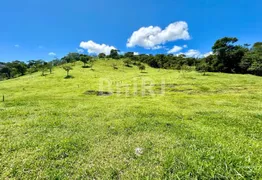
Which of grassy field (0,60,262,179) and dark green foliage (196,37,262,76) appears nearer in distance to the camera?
grassy field (0,60,262,179)

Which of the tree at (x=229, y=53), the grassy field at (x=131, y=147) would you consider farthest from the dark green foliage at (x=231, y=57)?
the grassy field at (x=131, y=147)

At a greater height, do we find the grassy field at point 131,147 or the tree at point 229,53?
the tree at point 229,53

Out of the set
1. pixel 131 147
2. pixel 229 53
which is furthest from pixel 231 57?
pixel 131 147

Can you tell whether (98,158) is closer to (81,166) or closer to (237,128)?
(81,166)

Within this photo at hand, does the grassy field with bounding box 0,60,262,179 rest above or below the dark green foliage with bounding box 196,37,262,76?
below

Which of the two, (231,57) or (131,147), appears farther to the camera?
(231,57)

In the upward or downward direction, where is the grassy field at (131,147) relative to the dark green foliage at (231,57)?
downward

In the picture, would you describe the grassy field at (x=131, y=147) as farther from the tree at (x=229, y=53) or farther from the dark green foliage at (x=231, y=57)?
the tree at (x=229, y=53)

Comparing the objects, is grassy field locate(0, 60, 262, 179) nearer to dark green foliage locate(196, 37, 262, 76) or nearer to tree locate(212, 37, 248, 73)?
dark green foliage locate(196, 37, 262, 76)

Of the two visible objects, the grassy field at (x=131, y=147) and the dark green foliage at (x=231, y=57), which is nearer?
the grassy field at (x=131, y=147)

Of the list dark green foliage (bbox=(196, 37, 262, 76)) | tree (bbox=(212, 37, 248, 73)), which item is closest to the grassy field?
dark green foliage (bbox=(196, 37, 262, 76))

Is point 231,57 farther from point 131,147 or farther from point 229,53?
point 131,147

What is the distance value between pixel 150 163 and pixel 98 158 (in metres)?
1.97

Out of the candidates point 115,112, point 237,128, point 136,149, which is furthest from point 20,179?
point 237,128
